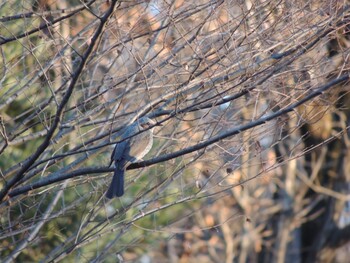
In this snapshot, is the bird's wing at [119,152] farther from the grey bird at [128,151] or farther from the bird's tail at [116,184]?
the bird's tail at [116,184]

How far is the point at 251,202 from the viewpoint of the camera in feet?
50.4

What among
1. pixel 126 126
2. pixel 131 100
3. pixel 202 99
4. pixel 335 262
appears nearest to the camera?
pixel 202 99

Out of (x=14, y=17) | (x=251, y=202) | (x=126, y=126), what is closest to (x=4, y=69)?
(x=14, y=17)

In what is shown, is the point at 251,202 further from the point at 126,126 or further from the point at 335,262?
the point at 126,126

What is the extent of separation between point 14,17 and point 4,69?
388 mm

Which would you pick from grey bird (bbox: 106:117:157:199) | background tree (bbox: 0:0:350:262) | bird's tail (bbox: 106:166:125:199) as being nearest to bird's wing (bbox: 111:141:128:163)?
grey bird (bbox: 106:117:157:199)

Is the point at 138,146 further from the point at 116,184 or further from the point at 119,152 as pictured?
the point at 116,184

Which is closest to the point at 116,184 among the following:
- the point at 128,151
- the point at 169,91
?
the point at 128,151

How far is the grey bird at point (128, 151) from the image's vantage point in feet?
19.5

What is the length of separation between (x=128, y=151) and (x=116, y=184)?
359 millimetres

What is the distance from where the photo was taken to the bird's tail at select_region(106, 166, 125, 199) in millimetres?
5949

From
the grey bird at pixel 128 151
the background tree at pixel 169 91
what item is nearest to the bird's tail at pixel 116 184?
the grey bird at pixel 128 151

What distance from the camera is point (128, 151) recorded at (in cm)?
625

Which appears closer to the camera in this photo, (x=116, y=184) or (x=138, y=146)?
(x=116, y=184)
